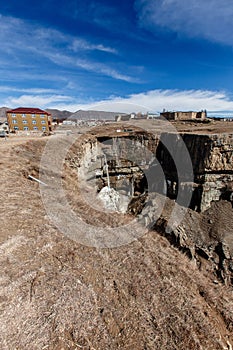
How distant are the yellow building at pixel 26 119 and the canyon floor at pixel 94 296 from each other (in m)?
33.0

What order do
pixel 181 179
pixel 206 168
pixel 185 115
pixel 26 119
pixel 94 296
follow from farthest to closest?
1. pixel 185 115
2. pixel 26 119
3. pixel 181 179
4. pixel 206 168
5. pixel 94 296

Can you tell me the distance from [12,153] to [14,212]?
6253 mm

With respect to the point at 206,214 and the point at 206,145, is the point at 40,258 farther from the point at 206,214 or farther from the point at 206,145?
the point at 206,145

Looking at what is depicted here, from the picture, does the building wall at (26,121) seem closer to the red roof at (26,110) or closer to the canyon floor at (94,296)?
the red roof at (26,110)

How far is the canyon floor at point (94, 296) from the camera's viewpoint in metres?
3.47

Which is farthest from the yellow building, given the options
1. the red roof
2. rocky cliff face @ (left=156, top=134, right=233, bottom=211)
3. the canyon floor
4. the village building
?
the canyon floor

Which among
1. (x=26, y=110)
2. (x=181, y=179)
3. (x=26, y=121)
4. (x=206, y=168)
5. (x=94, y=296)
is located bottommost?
(x=181, y=179)

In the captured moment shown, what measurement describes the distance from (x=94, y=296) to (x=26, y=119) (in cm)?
3766

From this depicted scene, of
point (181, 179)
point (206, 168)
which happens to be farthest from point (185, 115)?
point (206, 168)

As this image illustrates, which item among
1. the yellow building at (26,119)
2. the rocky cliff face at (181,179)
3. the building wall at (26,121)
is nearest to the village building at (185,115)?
the rocky cliff face at (181,179)

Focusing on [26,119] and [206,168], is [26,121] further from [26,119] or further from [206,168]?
[206,168]

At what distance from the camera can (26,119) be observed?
34.5 meters

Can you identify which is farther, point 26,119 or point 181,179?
point 26,119

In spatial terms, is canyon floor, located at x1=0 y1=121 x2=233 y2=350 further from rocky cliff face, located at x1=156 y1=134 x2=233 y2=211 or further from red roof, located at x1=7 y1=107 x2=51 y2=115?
red roof, located at x1=7 y1=107 x2=51 y2=115
